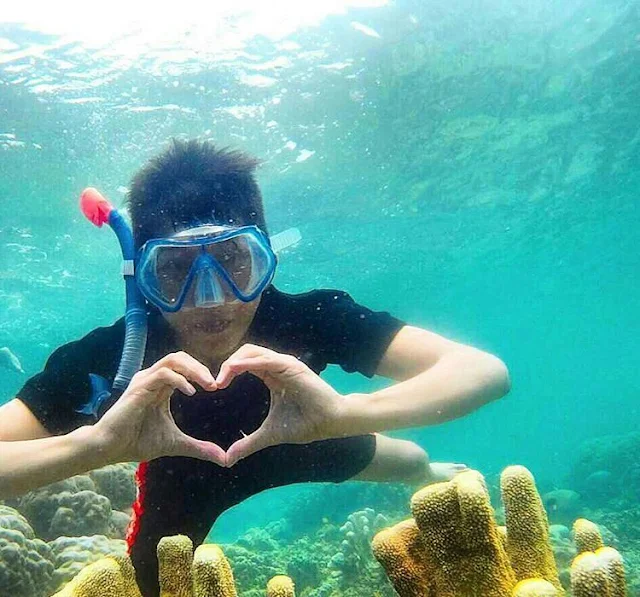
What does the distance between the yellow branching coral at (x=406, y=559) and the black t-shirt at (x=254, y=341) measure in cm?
163

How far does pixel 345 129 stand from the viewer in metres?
16.7

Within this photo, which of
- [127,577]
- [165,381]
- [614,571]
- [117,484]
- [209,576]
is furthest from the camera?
[117,484]

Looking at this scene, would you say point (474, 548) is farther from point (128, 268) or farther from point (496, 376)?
point (128, 268)

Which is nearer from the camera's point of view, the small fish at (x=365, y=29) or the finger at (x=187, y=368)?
the finger at (x=187, y=368)

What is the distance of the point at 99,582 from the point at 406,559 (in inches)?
42.5

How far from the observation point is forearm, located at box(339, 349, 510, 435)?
257 centimetres

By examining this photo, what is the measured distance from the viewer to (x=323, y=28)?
509 inches

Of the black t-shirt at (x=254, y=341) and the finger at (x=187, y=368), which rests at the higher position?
the black t-shirt at (x=254, y=341)

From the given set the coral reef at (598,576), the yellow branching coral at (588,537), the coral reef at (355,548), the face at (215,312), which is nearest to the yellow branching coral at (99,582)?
the coral reef at (598,576)

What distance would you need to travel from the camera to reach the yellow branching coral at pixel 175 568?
2072 mm

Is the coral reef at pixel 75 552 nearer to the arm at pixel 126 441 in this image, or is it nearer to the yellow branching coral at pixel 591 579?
the arm at pixel 126 441

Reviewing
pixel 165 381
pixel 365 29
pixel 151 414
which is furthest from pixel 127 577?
pixel 365 29

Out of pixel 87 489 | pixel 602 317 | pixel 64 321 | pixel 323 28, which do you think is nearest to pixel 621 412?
pixel 602 317

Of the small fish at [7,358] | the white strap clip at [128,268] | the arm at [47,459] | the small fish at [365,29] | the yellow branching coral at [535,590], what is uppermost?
the small fish at [365,29]
